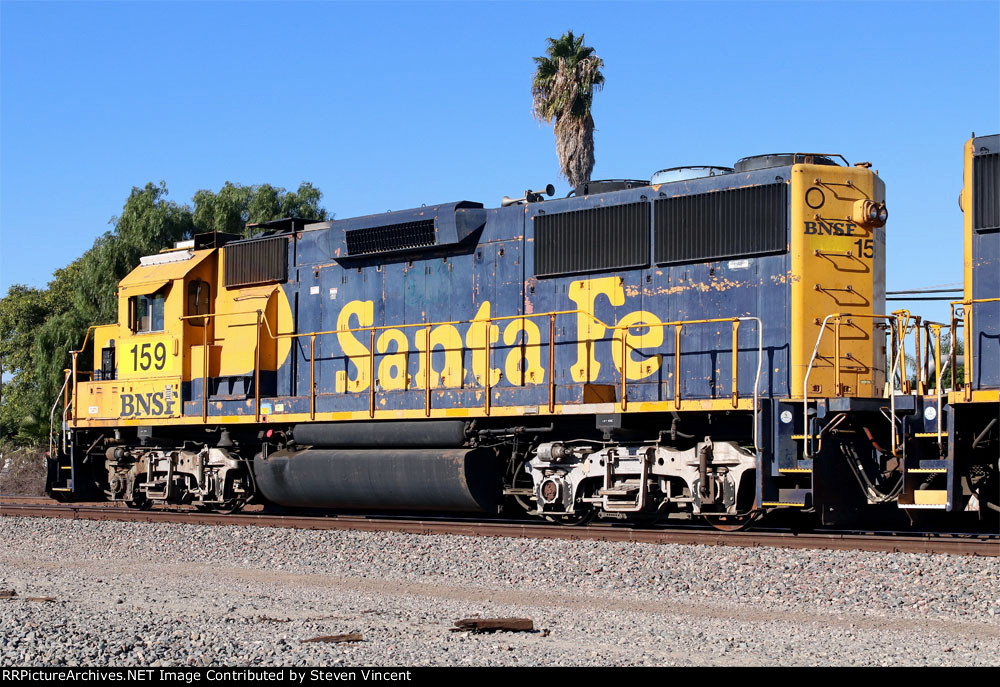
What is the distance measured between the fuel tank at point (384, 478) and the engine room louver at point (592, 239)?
7.67 feet

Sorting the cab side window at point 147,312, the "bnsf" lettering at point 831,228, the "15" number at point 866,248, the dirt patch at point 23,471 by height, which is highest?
the "bnsf" lettering at point 831,228

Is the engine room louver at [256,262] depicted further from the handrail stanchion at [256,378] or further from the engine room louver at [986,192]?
the engine room louver at [986,192]

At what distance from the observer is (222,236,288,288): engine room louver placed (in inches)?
611

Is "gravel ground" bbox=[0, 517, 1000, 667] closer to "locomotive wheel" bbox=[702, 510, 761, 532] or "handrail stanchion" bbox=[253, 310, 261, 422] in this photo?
"locomotive wheel" bbox=[702, 510, 761, 532]

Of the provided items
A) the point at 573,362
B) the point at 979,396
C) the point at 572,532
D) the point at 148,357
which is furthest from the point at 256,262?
the point at 979,396

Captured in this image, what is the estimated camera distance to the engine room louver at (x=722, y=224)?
38.1 feet

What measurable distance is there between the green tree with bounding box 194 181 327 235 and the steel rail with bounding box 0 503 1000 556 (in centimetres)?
1593

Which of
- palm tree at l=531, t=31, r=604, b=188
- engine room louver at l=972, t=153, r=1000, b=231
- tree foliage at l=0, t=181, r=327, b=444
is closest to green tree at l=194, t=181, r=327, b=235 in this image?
tree foliage at l=0, t=181, r=327, b=444

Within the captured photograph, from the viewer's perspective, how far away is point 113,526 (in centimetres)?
1423

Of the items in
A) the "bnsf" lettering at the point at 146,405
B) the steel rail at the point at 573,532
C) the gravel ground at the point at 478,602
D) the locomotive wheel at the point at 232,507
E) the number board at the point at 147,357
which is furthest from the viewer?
the number board at the point at 147,357

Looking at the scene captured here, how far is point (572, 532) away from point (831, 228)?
13.3ft

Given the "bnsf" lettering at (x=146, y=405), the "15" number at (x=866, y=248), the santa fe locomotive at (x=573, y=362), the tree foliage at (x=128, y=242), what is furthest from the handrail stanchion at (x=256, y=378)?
the tree foliage at (x=128, y=242)

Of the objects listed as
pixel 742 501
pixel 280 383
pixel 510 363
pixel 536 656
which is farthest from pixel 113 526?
pixel 536 656

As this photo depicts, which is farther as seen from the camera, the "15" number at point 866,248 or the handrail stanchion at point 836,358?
the "15" number at point 866,248
